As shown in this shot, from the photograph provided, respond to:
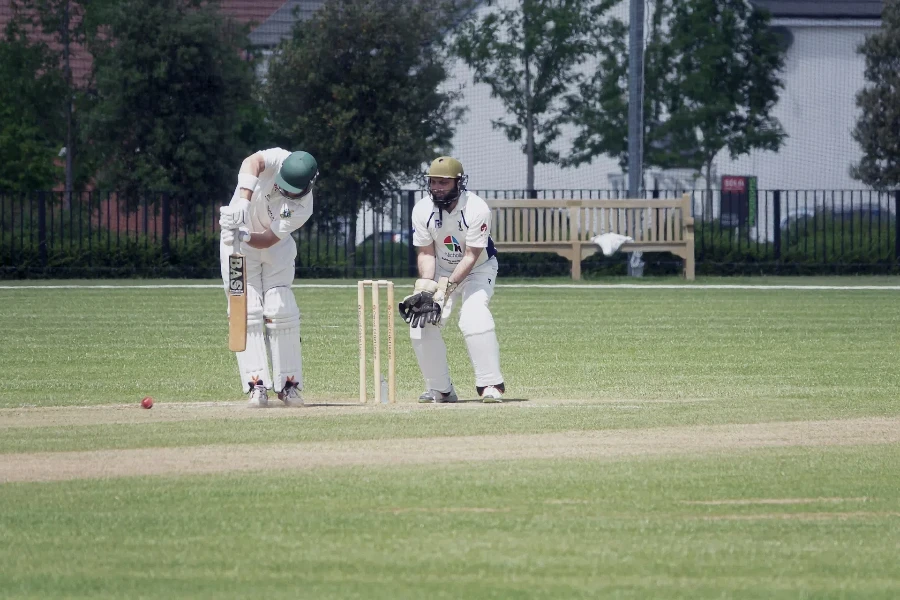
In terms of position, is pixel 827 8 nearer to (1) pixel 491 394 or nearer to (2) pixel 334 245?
(2) pixel 334 245

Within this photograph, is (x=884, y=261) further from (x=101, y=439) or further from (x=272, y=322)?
(x=101, y=439)

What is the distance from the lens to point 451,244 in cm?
1177

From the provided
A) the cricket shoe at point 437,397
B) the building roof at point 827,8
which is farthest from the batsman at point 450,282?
the building roof at point 827,8

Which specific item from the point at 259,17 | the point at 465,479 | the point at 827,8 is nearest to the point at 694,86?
the point at 827,8

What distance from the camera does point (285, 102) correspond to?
1416 inches

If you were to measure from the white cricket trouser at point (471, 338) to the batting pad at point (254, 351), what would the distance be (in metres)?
1.15

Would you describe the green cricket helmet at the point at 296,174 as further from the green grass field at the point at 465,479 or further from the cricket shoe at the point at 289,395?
the green grass field at the point at 465,479

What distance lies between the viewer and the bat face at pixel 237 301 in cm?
1121

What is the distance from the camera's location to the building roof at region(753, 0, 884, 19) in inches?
2076

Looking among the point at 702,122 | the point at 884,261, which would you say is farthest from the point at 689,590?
the point at 702,122

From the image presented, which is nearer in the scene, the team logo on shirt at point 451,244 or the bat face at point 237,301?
the bat face at point 237,301

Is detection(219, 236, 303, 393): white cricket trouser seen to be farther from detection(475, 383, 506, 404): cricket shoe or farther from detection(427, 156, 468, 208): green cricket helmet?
detection(475, 383, 506, 404): cricket shoe

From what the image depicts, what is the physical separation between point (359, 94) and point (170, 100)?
5.99m

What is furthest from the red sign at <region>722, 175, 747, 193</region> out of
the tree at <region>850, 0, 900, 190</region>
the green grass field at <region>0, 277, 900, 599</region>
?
the green grass field at <region>0, 277, 900, 599</region>
